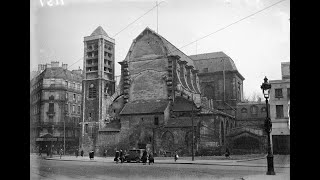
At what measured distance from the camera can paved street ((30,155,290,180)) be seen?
252 inches

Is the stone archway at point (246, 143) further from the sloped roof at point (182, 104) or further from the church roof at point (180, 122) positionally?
the sloped roof at point (182, 104)

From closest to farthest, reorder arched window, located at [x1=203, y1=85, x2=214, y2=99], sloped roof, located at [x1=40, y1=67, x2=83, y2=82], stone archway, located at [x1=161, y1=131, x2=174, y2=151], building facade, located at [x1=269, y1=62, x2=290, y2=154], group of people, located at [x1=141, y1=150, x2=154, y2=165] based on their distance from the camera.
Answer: building facade, located at [x1=269, y1=62, x2=290, y2=154]
sloped roof, located at [x1=40, y1=67, x2=83, y2=82]
arched window, located at [x1=203, y1=85, x2=214, y2=99]
group of people, located at [x1=141, y1=150, x2=154, y2=165]
stone archway, located at [x1=161, y1=131, x2=174, y2=151]

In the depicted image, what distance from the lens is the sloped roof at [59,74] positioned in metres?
7.92

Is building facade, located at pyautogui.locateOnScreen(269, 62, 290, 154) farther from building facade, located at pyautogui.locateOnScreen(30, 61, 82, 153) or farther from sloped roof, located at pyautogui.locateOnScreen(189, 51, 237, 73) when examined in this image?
building facade, located at pyautogui.locateOnScreen(30, 61, 82, 153)

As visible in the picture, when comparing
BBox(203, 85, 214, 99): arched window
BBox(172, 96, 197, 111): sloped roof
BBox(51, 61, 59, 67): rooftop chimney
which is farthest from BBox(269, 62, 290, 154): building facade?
BBox(51, 61, 59, 67): rooftop chimney

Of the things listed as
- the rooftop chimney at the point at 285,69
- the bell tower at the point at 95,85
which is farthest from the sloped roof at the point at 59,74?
the rooftop chimney at the point at 285,69

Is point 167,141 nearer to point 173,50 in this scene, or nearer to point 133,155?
point 133,155

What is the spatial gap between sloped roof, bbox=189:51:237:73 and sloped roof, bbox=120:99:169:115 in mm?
2182

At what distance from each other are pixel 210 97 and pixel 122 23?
3192 mm

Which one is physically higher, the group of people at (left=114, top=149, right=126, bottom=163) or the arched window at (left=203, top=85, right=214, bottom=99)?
the arched window at (left=203, top=85, right=214, bottom=99)

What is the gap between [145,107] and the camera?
9695 millimetres

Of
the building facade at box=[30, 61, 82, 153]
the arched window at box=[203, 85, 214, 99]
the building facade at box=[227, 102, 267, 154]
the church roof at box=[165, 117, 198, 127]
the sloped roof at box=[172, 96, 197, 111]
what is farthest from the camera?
the sloped roof at box=[172, 96, 197, 111]

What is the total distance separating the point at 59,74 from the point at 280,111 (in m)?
5.09
